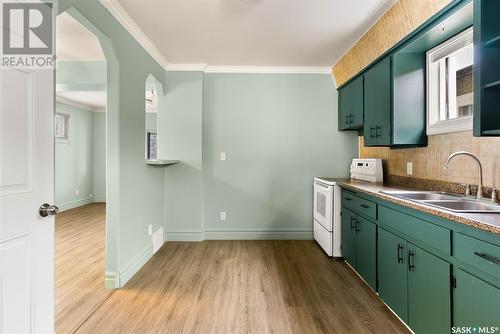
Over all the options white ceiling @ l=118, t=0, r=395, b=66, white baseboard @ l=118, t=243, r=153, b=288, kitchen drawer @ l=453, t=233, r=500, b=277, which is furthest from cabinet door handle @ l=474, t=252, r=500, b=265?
white baseboard @ l=118, t=243, r=153, b=288

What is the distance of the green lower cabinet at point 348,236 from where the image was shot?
2.56 m

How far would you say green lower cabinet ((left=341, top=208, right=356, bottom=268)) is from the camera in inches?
101

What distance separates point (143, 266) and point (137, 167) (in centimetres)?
111

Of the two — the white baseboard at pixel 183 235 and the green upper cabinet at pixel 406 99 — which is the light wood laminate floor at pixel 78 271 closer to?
the white baseboard at pixel 183 235

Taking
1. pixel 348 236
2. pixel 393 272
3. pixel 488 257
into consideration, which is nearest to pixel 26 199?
pixel 488 257

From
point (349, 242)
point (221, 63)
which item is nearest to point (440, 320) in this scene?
point (349, 242)

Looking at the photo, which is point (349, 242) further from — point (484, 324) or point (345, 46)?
point (345, 46)

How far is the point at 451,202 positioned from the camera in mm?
1814

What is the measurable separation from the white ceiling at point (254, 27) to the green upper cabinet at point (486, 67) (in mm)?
879

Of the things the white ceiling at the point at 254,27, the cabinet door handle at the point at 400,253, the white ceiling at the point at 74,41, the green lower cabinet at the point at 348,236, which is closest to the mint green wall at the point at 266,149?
the white ceiling at the point at 254,27

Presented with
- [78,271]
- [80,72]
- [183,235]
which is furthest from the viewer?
[183,235]

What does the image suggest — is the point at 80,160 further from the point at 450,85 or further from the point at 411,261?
the point at 450,85

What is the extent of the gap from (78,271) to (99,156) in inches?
183

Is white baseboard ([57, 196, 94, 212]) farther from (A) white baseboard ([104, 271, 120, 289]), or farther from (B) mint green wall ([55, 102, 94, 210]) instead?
(A) white baseboard ([104, 271, 120, 289])
